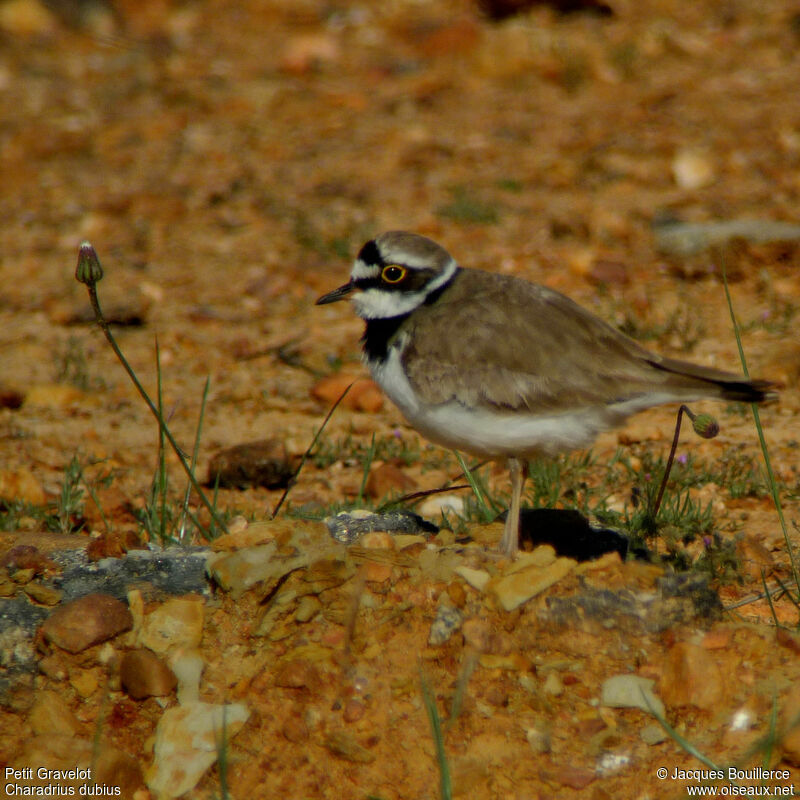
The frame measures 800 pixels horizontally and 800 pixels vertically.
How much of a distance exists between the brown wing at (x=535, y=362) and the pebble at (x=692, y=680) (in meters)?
0.84

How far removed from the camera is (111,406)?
5570 mm

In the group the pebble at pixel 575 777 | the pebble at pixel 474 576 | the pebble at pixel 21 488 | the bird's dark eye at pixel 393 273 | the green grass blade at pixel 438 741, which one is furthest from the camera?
the pebble at pixel 21 488

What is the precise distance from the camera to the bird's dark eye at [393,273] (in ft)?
12.5

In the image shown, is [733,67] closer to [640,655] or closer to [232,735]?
[640,655]

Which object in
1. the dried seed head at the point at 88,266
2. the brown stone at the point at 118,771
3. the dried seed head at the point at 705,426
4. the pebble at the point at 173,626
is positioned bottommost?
the brown stone at the point at 118,771

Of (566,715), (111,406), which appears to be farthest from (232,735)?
(111,406)

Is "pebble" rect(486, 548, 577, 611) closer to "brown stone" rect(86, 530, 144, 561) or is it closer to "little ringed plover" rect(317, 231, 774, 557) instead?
"little ringed plover" rect(317, 231, 774, 557)

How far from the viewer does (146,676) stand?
290 centimetres

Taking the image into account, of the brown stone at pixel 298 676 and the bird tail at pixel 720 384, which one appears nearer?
the brown stone at pixel 298 676

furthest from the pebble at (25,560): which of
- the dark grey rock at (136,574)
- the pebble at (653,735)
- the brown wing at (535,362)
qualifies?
the pebble at (653,735)

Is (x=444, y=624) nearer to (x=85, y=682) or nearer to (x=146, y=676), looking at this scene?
(x=146, y=676)

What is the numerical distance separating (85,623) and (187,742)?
0.45 m

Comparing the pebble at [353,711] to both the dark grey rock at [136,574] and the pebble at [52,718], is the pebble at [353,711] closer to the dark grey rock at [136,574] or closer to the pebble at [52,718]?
the dark grey rock at [136,574]

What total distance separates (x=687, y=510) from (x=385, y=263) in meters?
1.35
